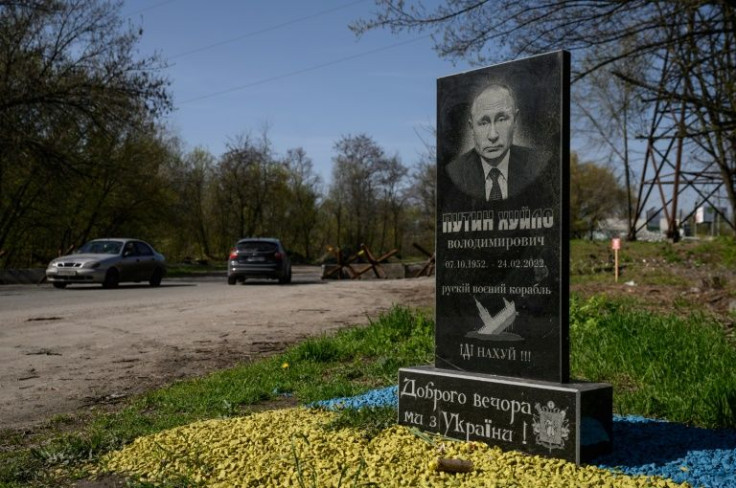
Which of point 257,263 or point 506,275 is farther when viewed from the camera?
point 257,263

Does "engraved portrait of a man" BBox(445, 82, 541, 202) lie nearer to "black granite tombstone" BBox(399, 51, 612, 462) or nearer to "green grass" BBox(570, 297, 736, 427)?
"black granite tombstone" BBox(399, 51, 612, 462)

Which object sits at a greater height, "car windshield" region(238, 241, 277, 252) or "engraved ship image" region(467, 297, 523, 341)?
"car windshield" region(238, 241, 277, 252)

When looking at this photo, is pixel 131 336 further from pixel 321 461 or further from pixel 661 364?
pixel 661 364

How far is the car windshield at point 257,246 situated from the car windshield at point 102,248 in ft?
13.4

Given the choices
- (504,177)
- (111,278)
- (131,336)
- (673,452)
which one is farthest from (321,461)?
(111,278)

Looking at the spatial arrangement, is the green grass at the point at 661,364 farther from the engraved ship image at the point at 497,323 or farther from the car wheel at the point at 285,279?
the car wheel at the point at 285,279

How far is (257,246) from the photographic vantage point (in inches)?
987

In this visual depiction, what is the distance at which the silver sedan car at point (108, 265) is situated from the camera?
69.8ft

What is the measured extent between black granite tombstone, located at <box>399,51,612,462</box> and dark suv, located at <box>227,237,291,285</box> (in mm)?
19942

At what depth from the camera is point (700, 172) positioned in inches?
924

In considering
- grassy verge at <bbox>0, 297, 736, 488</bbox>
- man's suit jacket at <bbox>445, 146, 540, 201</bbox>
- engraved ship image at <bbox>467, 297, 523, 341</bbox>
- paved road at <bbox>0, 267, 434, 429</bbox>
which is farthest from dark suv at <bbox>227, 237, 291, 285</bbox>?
engraved ship image at <bbox>467, 297, 523, 341</bbox>

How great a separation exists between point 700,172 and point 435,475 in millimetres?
22644

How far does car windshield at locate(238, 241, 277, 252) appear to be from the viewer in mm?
24903

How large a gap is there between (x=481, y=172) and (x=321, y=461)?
2010 millimetres
